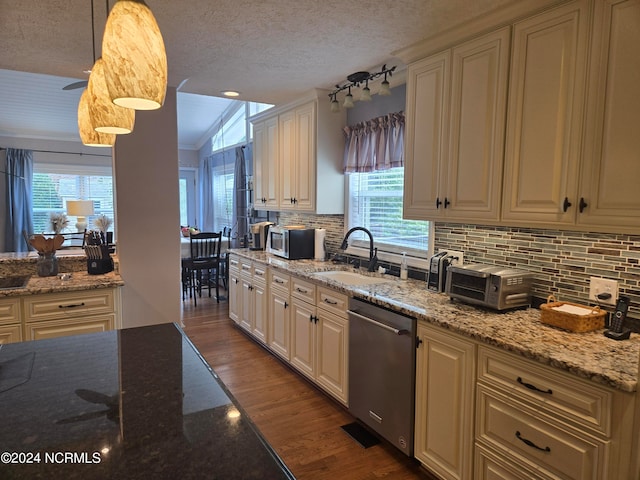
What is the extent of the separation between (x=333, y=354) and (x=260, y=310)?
125 cm

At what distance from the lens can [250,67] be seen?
9.86 ft

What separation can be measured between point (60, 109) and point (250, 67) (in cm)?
532

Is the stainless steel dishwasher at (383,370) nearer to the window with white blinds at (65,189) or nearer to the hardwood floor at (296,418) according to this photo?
the hardwood floor at (296,418)

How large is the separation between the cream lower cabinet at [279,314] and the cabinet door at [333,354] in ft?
1.63

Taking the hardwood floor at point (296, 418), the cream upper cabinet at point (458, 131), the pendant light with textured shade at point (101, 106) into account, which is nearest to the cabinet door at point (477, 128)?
the cream upper cabinet at point (458, 131)

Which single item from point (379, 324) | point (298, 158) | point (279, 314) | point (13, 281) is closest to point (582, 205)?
point (379, 324)

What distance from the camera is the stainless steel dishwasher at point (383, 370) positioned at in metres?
2.15

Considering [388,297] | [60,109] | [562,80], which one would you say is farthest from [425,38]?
[60,109]

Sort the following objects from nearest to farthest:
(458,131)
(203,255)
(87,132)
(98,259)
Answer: (87,132)
(458,131)
(98,259)
(203,255)

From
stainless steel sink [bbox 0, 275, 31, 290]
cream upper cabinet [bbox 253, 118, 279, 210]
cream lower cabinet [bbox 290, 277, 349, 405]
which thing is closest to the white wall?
stainless steel sink [bbox 0, 275, 31, 290]

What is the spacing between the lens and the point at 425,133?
98.3 inches

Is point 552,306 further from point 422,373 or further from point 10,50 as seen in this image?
point 10,50

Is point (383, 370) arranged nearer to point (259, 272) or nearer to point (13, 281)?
point (259, 272)

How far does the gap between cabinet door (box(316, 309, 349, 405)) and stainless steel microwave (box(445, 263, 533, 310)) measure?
0.80m
